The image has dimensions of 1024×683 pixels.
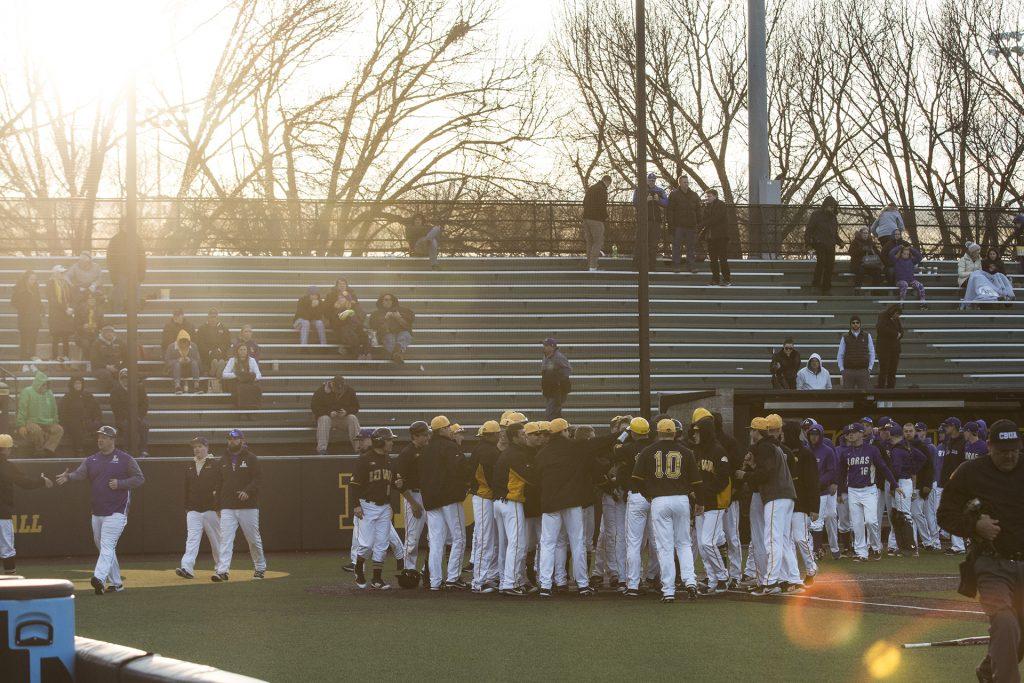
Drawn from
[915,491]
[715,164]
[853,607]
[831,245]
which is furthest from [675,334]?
[715,164]

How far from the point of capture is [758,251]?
38219 mm

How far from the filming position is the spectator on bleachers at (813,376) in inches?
1083

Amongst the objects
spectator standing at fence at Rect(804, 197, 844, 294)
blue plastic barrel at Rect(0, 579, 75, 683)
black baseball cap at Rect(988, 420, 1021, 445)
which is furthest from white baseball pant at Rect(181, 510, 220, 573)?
spectator standing at fence at Rect(804, 197, 844, 294)

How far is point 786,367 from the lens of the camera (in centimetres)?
2838

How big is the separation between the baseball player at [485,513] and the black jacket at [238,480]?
323 cm

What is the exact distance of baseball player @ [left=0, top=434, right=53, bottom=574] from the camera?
19578 millimetres

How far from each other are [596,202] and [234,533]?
1596 centimetres

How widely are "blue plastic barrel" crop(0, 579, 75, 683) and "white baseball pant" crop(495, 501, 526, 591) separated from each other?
11.4 m

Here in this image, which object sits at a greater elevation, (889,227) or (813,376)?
(889,227)

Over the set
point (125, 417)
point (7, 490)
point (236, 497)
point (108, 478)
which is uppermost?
point (125, 417)

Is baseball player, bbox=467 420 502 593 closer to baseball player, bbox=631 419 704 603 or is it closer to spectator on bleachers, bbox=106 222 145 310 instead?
baseball player, bbox=631 419 704 603

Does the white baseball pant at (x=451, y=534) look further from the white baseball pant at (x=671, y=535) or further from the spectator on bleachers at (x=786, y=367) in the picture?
the spectator on bleachers at (x=786, y=367)

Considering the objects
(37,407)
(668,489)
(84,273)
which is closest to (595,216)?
(84,273)

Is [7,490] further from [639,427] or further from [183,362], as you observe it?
[183,362]
